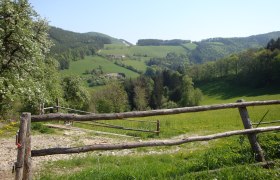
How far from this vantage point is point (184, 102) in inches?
3898

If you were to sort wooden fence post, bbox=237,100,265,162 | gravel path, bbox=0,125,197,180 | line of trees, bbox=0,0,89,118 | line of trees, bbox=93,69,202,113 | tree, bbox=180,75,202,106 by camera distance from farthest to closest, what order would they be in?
tree, bbox=180,75,202,106 < line of trees, bbox=93,69,202,113 < line of trees, bbox=0,0,89,118 < gravel path, bbox=0,125,197,180 < wooden fence post, bbox=237,100,265,162

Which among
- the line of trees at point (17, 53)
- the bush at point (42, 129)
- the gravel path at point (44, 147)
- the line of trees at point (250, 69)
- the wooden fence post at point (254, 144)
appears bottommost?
the gravel path at point (44, 147)

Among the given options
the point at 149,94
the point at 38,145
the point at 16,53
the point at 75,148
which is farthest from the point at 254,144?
the point at 149,94

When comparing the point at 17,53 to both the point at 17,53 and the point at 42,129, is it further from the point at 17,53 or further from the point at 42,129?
the point at 42,129

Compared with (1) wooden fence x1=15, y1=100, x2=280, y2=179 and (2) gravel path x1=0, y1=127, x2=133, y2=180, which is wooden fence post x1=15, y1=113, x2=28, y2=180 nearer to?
(1) wooden fence x1=15, y1=100, x2=280, y2=179

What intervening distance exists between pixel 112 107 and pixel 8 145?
216 ft

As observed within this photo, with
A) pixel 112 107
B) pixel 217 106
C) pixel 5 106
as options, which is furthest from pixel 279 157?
pixel 112 107

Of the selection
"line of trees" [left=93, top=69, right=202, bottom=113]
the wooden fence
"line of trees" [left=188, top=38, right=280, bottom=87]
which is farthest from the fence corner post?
"line of trees" [left=188, top=38, right=280, bottom=87]

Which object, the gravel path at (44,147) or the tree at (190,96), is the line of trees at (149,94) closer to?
the tree at (190,96)

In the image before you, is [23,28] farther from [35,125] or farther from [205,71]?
[205,71]

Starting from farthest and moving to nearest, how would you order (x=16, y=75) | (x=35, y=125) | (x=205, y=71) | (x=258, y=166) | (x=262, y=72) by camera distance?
(x=205, y=71) → (x=262, y=72) → (x=35, y=125) → (x=16, y=75) → (x=258, y=166)

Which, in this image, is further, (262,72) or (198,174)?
(262,72)

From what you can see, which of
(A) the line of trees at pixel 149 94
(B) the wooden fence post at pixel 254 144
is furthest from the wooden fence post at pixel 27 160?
(A) the line of trees at pixel 149 94

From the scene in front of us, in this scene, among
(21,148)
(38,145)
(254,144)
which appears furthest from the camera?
(38,145)
